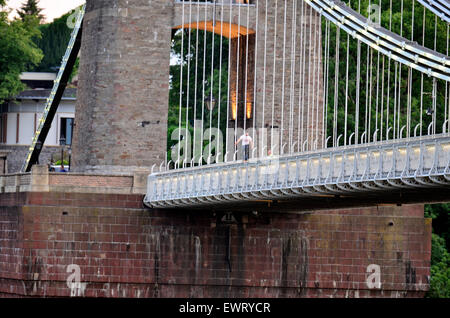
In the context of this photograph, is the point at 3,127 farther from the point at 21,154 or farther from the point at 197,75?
the point at 197,75

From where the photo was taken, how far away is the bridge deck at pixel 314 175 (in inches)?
1804

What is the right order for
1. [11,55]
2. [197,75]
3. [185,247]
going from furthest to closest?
[11,55] → [197,75] → [185,247]

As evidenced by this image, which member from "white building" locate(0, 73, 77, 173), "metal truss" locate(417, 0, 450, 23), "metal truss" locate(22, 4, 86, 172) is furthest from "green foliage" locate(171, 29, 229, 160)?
"metal truss" locate(417, 0, 450, 23)

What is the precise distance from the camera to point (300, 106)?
214 ft

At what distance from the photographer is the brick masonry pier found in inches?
2378

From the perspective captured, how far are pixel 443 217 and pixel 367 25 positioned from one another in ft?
85.3

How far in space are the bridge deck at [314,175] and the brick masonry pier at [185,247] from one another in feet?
5.07

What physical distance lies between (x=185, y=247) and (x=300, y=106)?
7.24 meters

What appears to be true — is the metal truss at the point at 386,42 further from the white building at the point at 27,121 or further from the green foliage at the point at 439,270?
the white building at the point at 27,121

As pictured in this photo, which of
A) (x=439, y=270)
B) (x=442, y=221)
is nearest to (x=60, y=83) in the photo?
(x=439, y=270)

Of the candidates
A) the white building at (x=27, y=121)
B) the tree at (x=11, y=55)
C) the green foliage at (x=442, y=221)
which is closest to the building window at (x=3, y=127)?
the white building at (x=27, y=121)

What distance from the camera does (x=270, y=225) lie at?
62.6 metres
